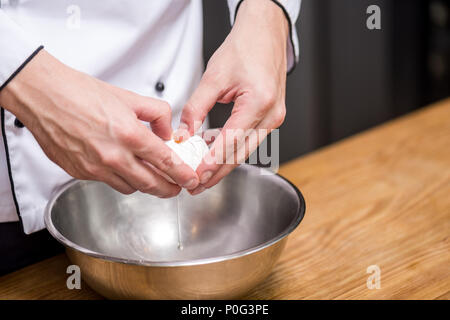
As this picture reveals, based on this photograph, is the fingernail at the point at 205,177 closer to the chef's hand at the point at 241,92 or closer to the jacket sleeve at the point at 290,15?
the chef's hand at the point at 241,92

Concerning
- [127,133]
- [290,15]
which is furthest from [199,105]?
[290,15]

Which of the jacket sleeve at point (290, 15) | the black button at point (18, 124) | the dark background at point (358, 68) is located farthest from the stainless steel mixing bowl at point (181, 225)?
the dark background at point (358, 68)

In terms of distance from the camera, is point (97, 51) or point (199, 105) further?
point (97, 51)

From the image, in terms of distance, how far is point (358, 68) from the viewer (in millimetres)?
2104

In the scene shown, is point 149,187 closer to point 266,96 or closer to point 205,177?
point 205,177

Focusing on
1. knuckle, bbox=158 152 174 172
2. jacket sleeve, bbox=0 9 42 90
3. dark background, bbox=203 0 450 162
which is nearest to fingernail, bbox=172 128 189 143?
knuckle, bbox=158 152 174 172

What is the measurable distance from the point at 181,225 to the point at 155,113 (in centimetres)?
25

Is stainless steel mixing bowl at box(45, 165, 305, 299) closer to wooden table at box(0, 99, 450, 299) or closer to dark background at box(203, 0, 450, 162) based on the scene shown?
wooden table at box(0, 99, 450, 299)

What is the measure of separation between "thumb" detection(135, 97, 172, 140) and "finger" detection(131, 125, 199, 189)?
0.05m

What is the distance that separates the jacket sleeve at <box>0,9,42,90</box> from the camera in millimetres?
630

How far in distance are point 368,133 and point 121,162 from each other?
2.71ft

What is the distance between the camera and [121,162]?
2.04ft

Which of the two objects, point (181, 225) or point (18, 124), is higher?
point (18, 124)
